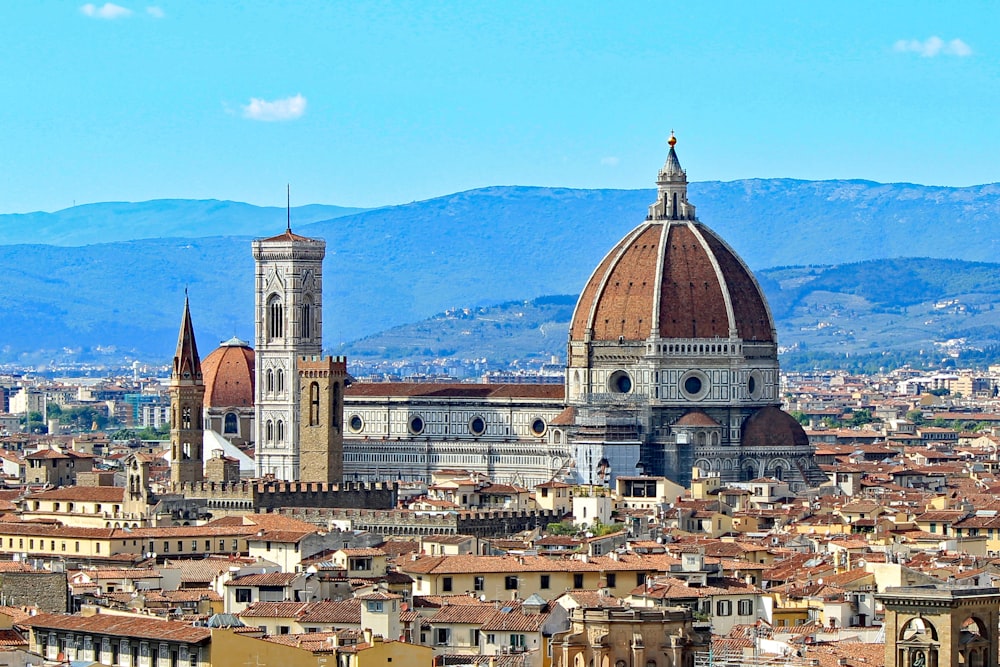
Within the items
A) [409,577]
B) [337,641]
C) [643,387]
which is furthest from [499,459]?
[337,641]

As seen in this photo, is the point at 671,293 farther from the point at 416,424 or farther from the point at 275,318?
the point at 275,318

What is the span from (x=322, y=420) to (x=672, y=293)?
15.2 metres

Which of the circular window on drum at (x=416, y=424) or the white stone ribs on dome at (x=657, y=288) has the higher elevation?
the white stone ribs on dome at (x=657, y=288)

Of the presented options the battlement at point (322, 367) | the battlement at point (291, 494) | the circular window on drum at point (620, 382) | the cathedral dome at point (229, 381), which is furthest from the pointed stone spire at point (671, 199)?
the battlement at point (291, 494)

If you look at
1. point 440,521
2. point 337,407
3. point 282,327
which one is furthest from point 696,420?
point 440,521

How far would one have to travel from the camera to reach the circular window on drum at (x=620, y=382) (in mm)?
126312

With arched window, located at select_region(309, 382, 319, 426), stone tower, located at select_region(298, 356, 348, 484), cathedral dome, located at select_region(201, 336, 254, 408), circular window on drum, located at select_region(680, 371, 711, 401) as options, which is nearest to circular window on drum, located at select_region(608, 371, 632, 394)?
circular window on drum, located at select_region(680, 371, 711, 401)

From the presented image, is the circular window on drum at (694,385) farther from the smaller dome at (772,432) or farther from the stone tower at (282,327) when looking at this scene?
the stone tower at (282,327)

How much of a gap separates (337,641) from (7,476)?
77066 millimetres

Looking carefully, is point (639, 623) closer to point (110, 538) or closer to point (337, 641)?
point (337, 641)

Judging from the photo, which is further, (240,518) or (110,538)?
(240,518)

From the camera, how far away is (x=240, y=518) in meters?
83.5

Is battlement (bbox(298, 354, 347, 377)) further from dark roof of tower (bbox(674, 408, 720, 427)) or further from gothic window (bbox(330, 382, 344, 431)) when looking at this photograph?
dark roof of tower (bbox(674, 408, 720, 427))

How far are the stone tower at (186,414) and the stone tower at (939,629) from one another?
7130cm
